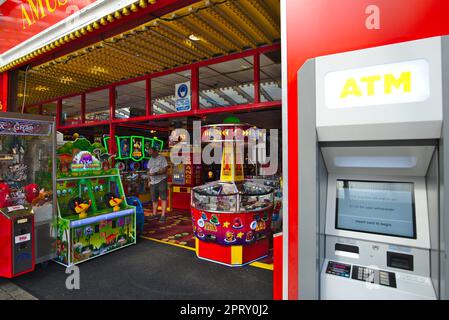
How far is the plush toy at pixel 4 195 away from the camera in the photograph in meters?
3.20

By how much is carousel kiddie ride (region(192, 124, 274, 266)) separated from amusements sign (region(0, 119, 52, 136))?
2.21 m

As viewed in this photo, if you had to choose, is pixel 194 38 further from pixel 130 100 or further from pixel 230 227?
pixel 130 100

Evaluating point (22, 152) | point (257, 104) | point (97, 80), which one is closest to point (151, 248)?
point (22, 152)

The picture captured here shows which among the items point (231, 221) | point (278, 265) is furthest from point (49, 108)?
point (278, 265)

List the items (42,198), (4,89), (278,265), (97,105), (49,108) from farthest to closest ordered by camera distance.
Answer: (49,108), (97,105), (4,89), (42,198), (278,265)

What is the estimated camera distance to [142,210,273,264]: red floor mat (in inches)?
184

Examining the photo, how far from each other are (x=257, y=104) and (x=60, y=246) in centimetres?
335

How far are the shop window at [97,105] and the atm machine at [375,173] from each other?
5768 mm

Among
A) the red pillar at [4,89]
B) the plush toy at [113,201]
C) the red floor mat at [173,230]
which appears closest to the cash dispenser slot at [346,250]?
the red floor mat at [173,230]

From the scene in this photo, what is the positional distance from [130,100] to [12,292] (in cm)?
489

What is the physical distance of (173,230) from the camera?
5.38 metres

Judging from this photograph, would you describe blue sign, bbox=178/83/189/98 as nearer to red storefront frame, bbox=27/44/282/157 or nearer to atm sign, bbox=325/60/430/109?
red storefront frame, bbox=27/44/282/157

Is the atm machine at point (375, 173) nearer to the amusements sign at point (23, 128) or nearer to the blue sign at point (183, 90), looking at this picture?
the amusements sign at point (23, 128)

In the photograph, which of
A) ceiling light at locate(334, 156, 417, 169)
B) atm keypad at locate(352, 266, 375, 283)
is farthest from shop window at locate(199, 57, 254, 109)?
atm keypad at locate(352, 266, 375, 283)
